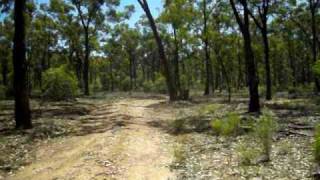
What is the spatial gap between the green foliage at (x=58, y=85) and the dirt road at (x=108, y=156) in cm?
1817

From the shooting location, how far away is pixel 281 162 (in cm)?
1229

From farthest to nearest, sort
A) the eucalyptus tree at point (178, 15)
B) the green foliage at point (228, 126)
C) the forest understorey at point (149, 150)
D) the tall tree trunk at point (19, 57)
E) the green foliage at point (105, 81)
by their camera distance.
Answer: the green foliage at point (105, 81) < the eucalyptus tree at point (178, 15) < the tall tree trunk at point (19, 57) < the green foliage at point (228, 126) < the forest understorey at point (149, 150)

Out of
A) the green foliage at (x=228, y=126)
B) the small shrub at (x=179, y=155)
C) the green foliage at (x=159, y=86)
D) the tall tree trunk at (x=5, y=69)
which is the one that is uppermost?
the tall tree trunk at (x=5, y=69)

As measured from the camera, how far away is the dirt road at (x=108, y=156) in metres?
12.0

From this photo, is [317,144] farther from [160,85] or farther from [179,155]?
[160,85]

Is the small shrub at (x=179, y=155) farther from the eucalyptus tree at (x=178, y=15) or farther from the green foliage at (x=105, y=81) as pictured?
the green foliage at (x=105, y=81)

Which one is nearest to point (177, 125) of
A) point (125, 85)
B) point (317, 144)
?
point (317, 144)

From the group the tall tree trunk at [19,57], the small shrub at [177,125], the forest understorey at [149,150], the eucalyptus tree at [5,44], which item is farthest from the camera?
the eucalyptus tree at [5,44]

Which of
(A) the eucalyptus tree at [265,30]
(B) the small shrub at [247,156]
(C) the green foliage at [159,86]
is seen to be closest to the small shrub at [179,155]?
(B) the small shrub at [247,156]

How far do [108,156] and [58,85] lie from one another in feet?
84.3

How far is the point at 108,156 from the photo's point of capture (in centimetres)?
1381

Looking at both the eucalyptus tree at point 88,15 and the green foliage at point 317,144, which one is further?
the eucalyptus tree at point 88,15

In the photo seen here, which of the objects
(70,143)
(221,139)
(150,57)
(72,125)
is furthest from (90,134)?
(150,57)

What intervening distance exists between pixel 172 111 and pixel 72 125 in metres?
8.48
